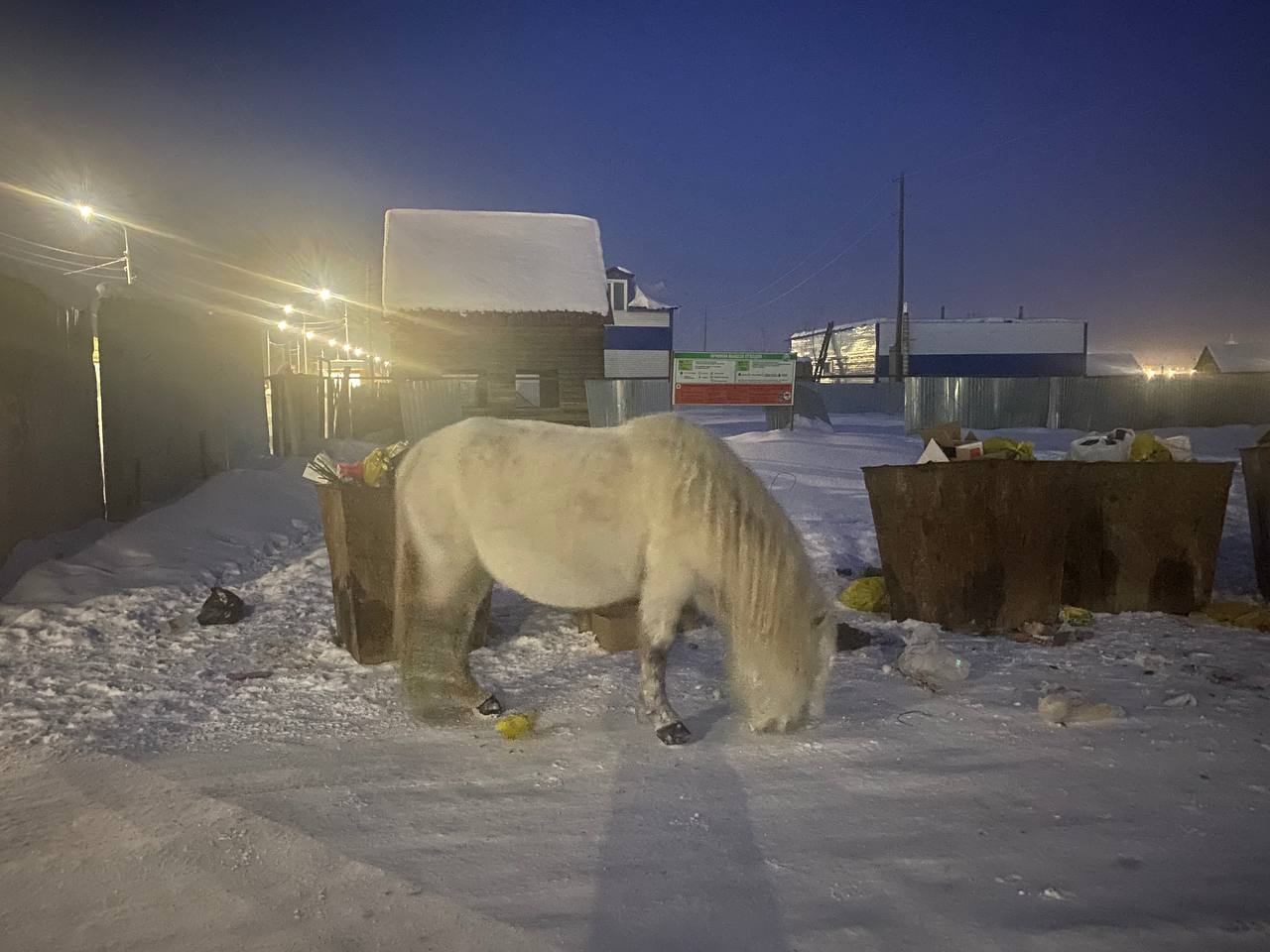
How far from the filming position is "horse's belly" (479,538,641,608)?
10.5 feet

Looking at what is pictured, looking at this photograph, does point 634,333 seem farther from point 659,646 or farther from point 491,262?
point 659,646

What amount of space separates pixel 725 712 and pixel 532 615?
2.07 metres


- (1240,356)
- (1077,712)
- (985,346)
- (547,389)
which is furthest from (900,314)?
(1077,712)

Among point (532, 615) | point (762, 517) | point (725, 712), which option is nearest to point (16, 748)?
point (532, 615)

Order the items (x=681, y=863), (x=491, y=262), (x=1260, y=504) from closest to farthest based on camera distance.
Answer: (x=681, y=863), (x=1260, y=504), (x=491, y=262)

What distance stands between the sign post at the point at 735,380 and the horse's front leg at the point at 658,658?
12.7 meters

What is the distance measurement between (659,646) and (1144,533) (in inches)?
158

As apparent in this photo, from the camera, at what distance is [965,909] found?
2033mm

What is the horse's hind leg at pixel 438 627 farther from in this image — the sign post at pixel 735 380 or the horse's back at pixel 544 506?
the sign post at pixel 735 380

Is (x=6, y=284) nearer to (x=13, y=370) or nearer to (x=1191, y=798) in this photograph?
(x=13, y=370)

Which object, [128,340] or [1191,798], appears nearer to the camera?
[1191,798]

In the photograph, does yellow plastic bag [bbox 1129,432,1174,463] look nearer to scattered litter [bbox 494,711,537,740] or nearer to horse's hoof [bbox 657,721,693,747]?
horse's hoof [bbox 657,721,693,747]

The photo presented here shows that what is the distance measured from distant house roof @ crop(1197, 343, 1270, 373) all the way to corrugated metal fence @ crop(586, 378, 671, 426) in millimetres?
43184

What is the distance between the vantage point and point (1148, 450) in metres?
5.16
